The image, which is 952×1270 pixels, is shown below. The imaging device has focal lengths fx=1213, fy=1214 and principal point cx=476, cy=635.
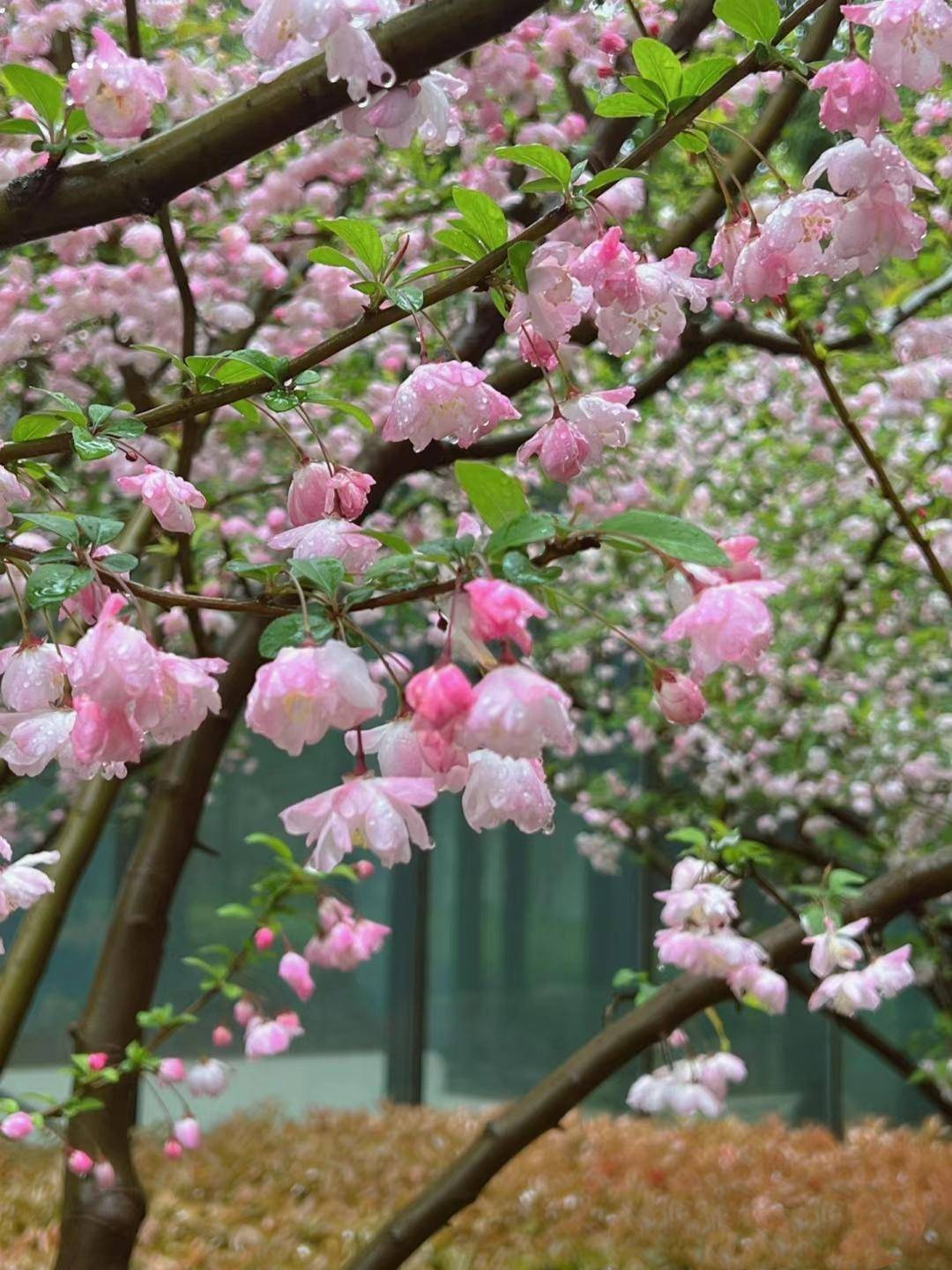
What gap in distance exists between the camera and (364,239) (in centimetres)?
73

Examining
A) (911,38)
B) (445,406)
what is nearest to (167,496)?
(445,406)

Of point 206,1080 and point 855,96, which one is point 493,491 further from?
point 206,1080

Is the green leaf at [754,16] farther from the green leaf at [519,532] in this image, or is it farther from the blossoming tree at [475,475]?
the green leaf at [519,532]

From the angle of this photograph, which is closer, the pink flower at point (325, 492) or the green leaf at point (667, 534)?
the green leaf at point (667, 534)

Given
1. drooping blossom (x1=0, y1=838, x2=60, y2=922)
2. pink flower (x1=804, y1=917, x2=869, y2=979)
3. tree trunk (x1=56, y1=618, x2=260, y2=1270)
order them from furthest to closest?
1. tree trunk (x1=56, y1=618, x2=260, y2=1270)
2. pink flower (x1=804, y1=917, x2=869, y2=979)
3. drooping blossom (x1=0, y1=838, x2=60, y2=922)

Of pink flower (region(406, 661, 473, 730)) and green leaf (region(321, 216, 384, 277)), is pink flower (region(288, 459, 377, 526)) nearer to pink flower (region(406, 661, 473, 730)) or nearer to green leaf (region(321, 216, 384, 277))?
green leaf (region(321, 216, 384, 277))

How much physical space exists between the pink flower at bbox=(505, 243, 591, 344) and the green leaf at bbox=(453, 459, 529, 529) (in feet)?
0.61

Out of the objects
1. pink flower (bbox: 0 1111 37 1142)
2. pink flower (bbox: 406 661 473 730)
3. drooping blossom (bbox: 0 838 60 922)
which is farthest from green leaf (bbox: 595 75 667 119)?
pink flower (bbox: 0 1111 37 1142)

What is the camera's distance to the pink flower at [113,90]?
0.88 metres

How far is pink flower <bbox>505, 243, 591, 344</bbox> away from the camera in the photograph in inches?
28.5

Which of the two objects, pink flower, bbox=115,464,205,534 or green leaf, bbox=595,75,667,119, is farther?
pink flower, bbox=115,464,205,534

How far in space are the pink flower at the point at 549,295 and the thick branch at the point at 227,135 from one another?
0.41 feet

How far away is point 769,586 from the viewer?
0.60 meters

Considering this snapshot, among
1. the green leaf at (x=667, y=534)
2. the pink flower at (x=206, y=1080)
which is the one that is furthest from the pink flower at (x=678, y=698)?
the pink flower at (x=206, y=1080)
